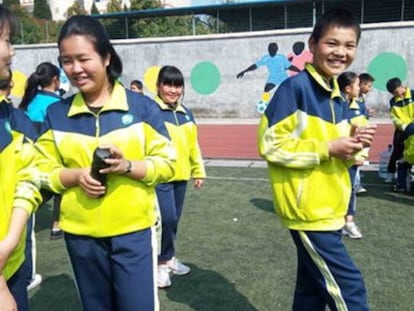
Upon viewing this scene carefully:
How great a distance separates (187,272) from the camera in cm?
405

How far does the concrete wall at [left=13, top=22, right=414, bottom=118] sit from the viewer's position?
48.5 ft

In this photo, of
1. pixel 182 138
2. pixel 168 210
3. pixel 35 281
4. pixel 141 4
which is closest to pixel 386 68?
pixel 182 138

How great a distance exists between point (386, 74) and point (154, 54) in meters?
7.73

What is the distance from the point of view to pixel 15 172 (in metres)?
1.83

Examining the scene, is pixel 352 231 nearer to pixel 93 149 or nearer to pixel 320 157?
pixel 320 157

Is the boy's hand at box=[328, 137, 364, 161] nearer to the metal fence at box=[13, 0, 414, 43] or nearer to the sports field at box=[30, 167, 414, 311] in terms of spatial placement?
the sports field at box=[30, 167, 414, 311]

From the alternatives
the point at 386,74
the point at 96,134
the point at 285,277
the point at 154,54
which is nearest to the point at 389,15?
the point at 386,74

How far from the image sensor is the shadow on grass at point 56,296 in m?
3.54

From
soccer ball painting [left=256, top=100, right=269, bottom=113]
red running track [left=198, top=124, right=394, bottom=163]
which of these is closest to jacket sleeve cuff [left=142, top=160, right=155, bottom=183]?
red running track [left=198, top=124, right=394, bottom=163]

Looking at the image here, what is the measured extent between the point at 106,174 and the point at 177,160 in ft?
5.86

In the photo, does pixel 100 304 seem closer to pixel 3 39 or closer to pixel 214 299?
pixel 3 39

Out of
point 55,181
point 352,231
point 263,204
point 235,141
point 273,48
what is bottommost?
point 235,141

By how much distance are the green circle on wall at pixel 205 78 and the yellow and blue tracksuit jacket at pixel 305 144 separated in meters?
14.3

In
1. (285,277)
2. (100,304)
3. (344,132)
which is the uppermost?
(344,132)
